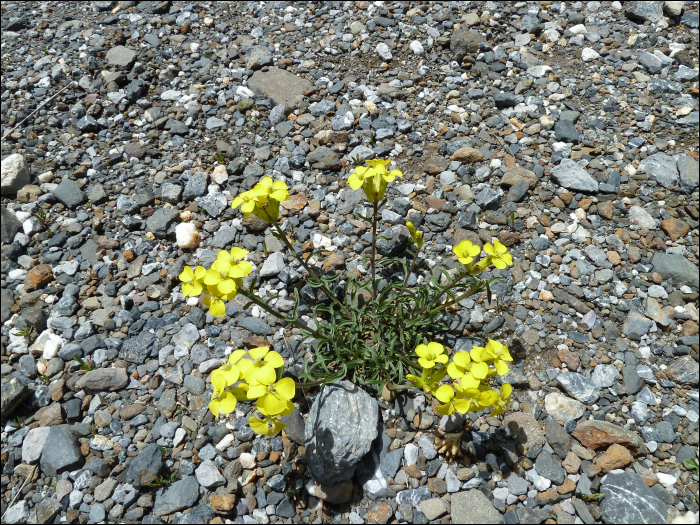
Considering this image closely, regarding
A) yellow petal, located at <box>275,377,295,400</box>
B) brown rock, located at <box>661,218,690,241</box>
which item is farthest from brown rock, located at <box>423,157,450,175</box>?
yellow petal, located at <box>275,377,295,400</box>

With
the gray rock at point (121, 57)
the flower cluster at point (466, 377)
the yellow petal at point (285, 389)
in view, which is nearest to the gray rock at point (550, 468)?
the flower cluster at point (466, 377)

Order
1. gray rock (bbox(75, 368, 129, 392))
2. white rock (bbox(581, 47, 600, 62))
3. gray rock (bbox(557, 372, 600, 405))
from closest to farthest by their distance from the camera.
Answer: gray rock (bbox(557, 372, 600, 405)) < gray rock (bbox(75, 368, 129, 392)) < white rock (bbox(581, 47, 600, 62))

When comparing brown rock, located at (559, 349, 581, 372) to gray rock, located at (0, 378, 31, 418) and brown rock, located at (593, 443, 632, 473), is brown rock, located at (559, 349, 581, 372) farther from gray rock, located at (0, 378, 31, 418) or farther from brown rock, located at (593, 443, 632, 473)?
gray rock, located at (0, 378, 31, 418)

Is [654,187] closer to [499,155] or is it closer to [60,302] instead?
[499,155]

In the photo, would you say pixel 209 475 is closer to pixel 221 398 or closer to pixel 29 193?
pixel 221 398

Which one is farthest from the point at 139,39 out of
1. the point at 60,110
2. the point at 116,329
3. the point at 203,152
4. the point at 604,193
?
the point at 604,193

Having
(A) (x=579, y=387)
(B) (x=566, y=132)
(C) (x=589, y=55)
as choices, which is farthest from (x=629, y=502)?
(C) (x=589, y=55)
